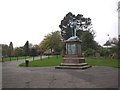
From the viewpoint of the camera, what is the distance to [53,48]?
87.6m

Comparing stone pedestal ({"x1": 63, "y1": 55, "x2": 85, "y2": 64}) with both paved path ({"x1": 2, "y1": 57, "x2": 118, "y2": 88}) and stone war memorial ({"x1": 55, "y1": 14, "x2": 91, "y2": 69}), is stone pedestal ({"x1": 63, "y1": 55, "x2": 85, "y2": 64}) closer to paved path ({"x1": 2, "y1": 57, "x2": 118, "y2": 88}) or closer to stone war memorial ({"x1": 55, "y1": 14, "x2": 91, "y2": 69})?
stone war memorial ({"x1": 55, "y1": 14, "x2": 91, "y2": 69})

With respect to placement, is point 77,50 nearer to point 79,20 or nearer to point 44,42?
point 79,20

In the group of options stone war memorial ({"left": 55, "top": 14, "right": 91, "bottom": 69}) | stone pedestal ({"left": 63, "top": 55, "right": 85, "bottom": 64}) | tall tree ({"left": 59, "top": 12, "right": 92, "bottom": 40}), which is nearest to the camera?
stone war memorial ({"left": 55, "top": 14, "right": 91, "bottom": 69})

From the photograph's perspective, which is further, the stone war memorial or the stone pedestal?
the stone pedestal

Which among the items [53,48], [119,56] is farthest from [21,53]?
[119,56]

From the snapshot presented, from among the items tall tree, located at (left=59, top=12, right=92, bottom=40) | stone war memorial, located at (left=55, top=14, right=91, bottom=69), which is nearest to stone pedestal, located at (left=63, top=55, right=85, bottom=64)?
stone war memorial, located at (left=55, top=14, right=91, bottom=69)

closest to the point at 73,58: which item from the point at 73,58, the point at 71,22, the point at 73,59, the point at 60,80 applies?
the point at 73,58

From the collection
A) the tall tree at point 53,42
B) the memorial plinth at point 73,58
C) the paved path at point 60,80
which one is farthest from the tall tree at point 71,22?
the paved path at point 60,80

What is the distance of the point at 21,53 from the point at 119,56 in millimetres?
41704

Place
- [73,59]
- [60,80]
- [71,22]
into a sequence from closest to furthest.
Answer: [60,80], [73,59], [71,22]

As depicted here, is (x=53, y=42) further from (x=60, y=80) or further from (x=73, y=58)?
(x=60, y=80)

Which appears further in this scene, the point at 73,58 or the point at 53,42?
the point at 53,42

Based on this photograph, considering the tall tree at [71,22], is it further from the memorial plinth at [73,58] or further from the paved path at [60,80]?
the paved path at [60,80]

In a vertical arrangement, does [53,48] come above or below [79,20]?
below
